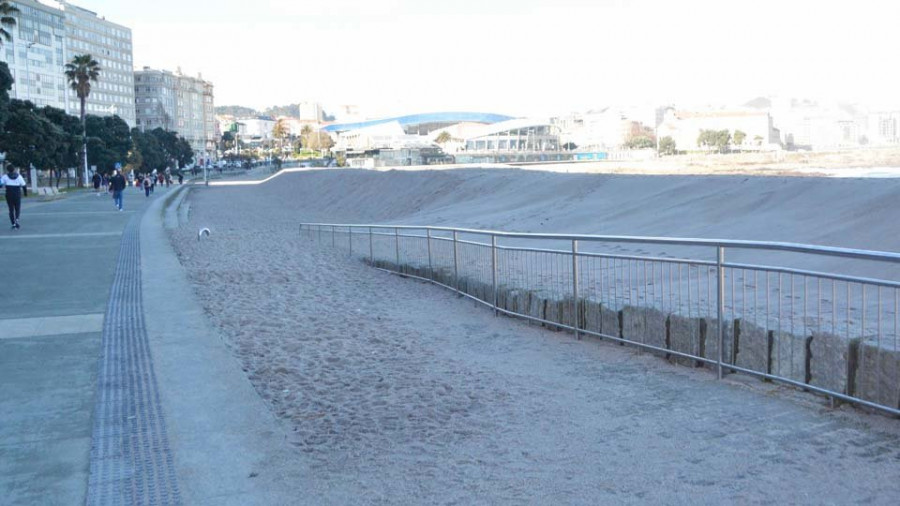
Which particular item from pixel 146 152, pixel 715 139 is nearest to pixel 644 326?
pixel 146 152

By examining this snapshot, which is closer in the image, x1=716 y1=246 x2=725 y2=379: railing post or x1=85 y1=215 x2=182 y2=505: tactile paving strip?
x1=85 y1=215 x2=182 y2=505: tactile paving strip

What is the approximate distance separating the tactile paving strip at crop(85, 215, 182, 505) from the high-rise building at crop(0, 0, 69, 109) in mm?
126337

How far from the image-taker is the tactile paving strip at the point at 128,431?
4.72 meters

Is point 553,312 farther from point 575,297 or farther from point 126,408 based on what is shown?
point 126,408

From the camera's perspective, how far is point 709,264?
23.8 ft

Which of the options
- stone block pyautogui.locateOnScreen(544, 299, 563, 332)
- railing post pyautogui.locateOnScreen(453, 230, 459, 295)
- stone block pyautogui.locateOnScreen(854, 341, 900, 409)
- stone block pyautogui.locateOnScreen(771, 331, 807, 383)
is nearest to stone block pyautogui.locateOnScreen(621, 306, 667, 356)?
stone block pyautogui.locateOnScreen(544, 299, 563, 332)

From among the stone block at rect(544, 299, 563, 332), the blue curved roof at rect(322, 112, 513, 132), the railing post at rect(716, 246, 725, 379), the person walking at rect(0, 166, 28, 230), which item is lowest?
the stone block at rect(544, 299, 563, 332)

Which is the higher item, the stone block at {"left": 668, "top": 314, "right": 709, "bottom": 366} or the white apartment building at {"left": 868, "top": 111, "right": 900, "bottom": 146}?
the white apartment building at {"left": 868, "top": 111, "right": 900, "bottom": 146}

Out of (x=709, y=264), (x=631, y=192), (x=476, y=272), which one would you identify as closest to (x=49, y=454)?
(x=709, y=264)

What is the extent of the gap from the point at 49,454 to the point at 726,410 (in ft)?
14.5

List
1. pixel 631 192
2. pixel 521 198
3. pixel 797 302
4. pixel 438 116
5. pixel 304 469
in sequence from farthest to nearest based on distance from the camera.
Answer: pixel 438 116, pixel 521 198, pixel 631 192, pixel 797 302, pixel 304 469

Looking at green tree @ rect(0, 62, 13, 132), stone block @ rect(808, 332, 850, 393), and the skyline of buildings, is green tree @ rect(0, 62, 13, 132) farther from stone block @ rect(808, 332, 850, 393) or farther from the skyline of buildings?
the skyline of buildings

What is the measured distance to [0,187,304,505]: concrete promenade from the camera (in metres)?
4.80

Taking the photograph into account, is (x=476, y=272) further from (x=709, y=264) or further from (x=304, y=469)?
(x=304, y=469)
